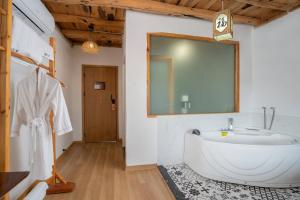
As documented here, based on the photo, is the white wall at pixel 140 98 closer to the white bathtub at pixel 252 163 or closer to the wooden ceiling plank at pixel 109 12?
the wooden ceiling plank at pixel 109 12

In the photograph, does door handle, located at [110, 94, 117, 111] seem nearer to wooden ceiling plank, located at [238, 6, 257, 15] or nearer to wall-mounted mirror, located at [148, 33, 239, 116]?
wall-mounted mirror, located at [148, 33, 239, 116]

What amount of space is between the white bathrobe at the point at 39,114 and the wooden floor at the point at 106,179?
68cm

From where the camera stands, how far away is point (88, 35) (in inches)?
151

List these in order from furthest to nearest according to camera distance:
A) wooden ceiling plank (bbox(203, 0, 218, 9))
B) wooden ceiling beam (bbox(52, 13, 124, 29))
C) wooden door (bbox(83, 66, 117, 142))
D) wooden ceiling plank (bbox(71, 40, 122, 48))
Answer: wooden door (bbox(83, 66, 117, 142)) → wooden ceiling plank (bbox(71, 40, 122, 48)) → wooden ceiling beam (bbox(52, 13, 124, 29)) → wooden ceiling plank (bbox(203, 0, 218, 9))

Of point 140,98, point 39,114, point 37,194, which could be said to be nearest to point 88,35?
point 140,98

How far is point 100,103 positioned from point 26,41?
3.12m

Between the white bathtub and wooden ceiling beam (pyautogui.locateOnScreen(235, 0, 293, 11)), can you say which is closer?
A: the white bathtub

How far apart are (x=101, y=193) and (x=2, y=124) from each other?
4.44 ft

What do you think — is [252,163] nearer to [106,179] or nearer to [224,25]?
[224,25]

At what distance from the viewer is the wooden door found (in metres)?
4.49

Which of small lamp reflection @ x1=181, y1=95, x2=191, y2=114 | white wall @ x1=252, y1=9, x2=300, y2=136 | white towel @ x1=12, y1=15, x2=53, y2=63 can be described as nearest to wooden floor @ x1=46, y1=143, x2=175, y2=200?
small lamp reflection @ x1=181, y1=95, x2=191, y2=114

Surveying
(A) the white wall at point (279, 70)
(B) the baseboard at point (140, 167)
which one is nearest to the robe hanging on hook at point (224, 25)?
(A) the white wall at point (279, 70)

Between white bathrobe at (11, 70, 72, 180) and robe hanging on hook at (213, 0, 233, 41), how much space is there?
184 centimetres

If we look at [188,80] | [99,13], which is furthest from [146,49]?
[99,13]
